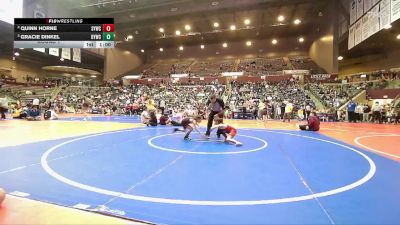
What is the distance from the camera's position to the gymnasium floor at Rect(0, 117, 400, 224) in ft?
8.55

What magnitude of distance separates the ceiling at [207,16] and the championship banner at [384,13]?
9580 mm

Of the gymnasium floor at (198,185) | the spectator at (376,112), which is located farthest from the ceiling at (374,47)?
the gymnasium floor at (198,185)

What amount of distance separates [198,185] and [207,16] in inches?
919

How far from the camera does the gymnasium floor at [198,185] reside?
2607 mm

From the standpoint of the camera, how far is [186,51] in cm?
3878

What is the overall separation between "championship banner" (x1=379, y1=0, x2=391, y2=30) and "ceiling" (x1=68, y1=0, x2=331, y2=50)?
958cm

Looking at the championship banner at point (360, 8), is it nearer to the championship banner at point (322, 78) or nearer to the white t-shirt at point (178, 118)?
the championship banner at point (322, 78)

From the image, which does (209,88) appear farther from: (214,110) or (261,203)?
(261,203)

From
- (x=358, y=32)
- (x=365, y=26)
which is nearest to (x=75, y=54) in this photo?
(x=358, y=32)

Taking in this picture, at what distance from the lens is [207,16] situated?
81.0ft

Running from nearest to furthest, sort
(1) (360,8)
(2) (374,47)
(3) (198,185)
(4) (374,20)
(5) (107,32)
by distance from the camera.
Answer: (3) (198,185), (5) (107,32), (4) (374,20), (1) (360,8), (2) (374,47)

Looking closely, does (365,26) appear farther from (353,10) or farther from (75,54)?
(75,54)
